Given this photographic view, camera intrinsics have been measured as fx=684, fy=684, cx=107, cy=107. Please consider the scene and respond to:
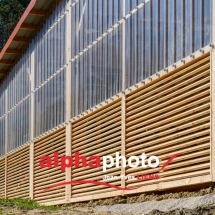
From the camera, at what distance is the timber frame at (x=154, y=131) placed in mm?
13625

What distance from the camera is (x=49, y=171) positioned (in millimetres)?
23172

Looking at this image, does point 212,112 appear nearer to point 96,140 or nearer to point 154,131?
point 154,131

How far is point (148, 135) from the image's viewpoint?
16.1 metres

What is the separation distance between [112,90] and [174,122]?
11.9ft

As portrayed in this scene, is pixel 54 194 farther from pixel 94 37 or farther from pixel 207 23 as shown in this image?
pixel 207 23

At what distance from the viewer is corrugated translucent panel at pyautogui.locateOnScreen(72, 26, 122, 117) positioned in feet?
58.7

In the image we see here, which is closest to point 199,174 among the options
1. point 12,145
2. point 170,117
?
point 170,117

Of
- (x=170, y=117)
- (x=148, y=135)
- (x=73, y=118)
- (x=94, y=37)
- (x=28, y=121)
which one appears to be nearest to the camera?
(x=170, y=117)

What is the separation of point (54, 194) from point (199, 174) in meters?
9.49

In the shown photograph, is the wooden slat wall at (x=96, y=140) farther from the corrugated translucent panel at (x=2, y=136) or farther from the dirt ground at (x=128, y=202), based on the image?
the corrugated translucent panel at (x=2, y=136)

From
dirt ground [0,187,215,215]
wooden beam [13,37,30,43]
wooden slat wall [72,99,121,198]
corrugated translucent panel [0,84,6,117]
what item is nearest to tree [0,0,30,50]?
corrugated translucent panel [0,84,6,117]

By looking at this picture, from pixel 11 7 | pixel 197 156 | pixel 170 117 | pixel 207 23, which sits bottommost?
pixel 197 156

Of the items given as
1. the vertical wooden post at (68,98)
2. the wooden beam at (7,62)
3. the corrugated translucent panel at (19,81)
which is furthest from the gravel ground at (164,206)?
the wooden beam at (7,62)

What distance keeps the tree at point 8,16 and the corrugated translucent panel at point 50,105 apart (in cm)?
3431
